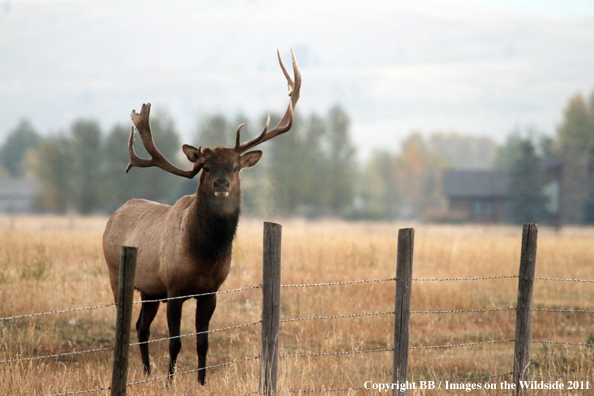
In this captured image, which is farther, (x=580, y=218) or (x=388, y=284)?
(x=580, y=218)

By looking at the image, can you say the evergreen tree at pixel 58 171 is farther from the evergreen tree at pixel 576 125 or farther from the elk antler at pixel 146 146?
the elk antler at pixel 146 146

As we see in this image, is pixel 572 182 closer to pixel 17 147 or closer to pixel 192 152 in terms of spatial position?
pixel 192 152

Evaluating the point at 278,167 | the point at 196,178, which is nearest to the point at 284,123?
the point at 196,178

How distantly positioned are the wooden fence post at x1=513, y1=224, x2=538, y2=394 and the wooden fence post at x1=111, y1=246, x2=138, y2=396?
3.53 metres

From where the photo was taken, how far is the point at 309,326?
899 cm

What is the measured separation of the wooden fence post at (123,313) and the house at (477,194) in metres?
49.4

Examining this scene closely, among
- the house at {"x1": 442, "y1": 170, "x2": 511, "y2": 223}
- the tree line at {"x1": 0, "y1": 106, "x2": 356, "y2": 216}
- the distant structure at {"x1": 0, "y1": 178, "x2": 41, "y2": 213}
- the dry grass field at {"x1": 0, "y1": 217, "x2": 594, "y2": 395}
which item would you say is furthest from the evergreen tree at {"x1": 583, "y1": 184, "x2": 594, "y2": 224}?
the distant structure at {"x1": 0, "y1": 178, "x2": 41, "y2": 213}

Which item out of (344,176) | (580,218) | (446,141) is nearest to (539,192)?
(580,218)

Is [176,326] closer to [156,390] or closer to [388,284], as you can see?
[156,390]

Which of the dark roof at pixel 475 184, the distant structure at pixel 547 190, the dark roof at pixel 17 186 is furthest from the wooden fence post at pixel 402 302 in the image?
the dark roof at pixel 17 186

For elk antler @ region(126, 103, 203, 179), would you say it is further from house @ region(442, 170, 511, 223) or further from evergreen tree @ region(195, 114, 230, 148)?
evergreen tree @ region(195, 114, 230, 148)

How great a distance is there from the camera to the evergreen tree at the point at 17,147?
99250mm

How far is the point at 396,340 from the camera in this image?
5.34 metres

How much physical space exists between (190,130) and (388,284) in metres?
56.2
